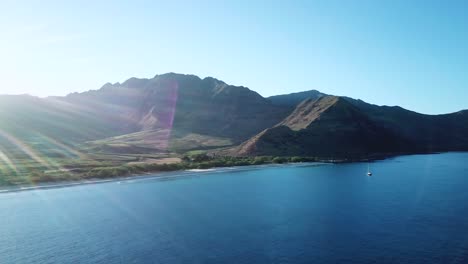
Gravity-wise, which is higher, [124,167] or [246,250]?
[124,167]

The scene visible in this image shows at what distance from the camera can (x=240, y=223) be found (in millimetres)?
83562

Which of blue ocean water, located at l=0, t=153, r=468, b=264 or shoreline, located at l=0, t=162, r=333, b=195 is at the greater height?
shoreline, located at l=0, t=162, r=333, b=195

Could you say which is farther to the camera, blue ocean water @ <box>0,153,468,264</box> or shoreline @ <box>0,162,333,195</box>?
shoreline @ <box>0,162,333,195</box>

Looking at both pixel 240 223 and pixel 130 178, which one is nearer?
pixel 240 223

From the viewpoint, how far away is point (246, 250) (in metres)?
64.5

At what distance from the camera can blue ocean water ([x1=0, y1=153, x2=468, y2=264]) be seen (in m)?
62.6

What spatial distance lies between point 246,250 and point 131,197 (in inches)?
2511

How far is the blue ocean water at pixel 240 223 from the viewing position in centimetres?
6259

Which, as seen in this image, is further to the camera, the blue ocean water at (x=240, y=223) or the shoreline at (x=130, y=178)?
the shoreline at (x=130, y=178)

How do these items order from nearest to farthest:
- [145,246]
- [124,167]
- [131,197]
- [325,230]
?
[145,246]
[325,230]
[131,197]
[124,167]

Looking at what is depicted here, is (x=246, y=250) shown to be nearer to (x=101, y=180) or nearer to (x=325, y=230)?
(x=325, y=230)

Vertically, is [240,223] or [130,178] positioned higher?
[130,178]

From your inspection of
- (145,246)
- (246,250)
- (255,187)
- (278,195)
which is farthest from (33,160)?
(246,250)

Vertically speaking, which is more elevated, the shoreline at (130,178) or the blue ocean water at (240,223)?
the shoreline at (130,178)
